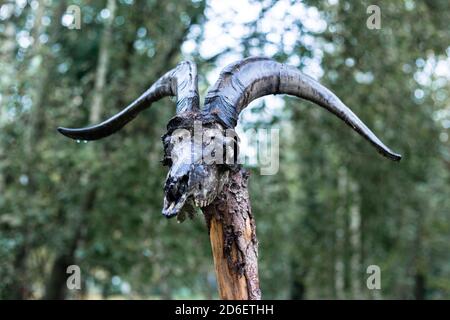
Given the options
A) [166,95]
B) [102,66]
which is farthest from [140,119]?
[166,95]

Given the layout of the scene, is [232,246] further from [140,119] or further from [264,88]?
[140,119]

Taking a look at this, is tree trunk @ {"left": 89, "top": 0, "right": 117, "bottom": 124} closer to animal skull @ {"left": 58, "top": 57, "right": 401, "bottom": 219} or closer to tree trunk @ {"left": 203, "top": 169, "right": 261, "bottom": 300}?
animal skull @ {"left": 58, "top": 57, "right": 401, "bottom": 219}

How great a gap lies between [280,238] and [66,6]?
18.9 ft

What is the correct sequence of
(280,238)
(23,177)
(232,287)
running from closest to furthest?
(232,287), (23,177), (280,238)

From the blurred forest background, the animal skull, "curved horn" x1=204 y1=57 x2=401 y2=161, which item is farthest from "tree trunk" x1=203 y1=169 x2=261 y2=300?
the blurred forest background

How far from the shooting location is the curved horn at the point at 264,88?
3.29 metres

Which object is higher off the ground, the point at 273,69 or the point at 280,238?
the point at 273,69

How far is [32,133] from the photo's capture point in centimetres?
977

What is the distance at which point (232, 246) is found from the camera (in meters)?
3.25

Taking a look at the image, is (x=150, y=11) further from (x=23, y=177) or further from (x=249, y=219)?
(x=249, y=219)

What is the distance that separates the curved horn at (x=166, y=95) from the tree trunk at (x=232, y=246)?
47cm

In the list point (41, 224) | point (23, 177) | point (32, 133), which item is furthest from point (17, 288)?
point (32, 133)

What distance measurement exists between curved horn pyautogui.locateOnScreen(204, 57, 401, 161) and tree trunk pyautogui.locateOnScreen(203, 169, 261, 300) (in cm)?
39

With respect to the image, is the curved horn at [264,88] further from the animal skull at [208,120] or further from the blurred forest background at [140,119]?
the blurred forest background at [140,119]
